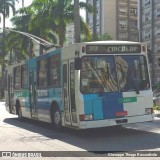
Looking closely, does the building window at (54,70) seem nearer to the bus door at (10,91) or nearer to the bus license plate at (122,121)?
the bus license plate at (122,121)

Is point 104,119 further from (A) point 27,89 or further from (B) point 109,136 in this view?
(A) point 27,89

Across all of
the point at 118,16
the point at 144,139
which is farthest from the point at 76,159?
the point at 118,16

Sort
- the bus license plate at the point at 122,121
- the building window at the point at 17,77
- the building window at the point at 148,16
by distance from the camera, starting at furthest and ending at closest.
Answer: the building window at the point at 148,16
the building window at the point at 17,77
the bus license plate at the point at 122,121

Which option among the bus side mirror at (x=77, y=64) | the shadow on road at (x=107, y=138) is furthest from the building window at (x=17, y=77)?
the bus side mirror at (x=77, y=64)

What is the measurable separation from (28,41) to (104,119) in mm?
41214

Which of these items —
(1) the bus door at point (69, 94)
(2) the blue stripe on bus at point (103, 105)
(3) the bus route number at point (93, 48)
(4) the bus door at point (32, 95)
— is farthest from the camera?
(4) the bus door at point (32, 95)

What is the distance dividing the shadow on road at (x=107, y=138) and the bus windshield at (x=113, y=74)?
4.70 ft

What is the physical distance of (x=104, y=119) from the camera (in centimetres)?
1278

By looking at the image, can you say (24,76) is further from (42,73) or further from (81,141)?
(81,141)

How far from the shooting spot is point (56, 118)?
15.1 m

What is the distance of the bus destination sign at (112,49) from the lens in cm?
1314

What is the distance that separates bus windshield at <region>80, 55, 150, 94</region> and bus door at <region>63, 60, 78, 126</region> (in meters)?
0.57

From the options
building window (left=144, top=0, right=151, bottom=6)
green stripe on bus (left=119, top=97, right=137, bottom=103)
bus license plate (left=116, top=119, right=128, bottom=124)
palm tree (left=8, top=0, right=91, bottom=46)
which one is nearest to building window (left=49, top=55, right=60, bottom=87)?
green stripe on bus (left=119, top=97, right=137, bottom=103)

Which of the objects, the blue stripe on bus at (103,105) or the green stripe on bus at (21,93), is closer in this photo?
the blue stripe on bus at (103,105)
